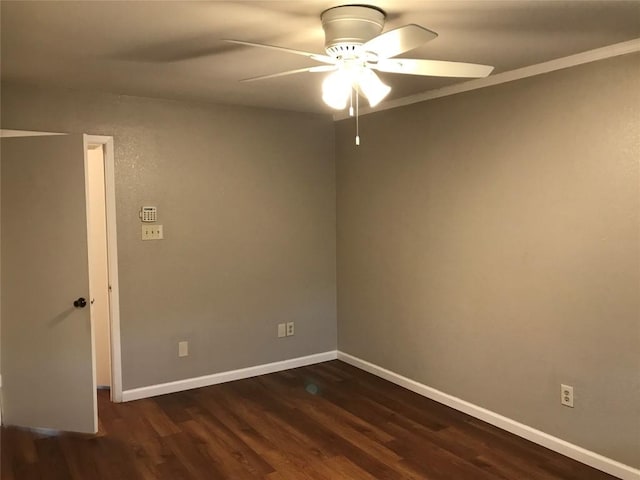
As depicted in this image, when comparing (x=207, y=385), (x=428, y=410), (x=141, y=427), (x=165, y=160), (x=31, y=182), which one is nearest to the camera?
(x=31, y=182)

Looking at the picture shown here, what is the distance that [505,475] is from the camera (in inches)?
112

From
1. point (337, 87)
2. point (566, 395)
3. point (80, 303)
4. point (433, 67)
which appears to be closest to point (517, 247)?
point (566, 395)

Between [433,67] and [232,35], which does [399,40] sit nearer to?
[433,67]

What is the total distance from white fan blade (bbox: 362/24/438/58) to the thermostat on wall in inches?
94.4

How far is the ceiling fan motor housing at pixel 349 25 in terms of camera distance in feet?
6.88

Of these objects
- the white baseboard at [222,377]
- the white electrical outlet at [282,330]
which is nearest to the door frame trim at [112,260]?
the white baseboard at [222,377]

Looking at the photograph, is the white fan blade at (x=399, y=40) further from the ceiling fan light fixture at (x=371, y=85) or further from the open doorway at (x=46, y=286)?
the open doorway at (x=46, y=286)

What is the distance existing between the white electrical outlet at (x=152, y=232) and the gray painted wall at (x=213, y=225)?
45mm

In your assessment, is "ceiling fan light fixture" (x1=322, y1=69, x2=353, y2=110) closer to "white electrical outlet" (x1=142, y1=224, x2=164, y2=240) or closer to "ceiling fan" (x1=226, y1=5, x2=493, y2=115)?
"ceiling fan" (x1=226, y1=5, x2=493, y2=115)

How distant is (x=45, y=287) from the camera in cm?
327

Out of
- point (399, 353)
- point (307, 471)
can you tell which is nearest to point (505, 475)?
point (307, 471)

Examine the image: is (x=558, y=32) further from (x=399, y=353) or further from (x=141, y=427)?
(x=141, y=427)

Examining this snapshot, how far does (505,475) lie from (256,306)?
7.62 ft

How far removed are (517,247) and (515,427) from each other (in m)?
1.14
